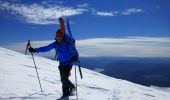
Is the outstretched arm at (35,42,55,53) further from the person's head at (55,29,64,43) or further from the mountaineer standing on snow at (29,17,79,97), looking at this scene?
the person's head at (55,29,64,43)

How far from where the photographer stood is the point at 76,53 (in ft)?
27.1

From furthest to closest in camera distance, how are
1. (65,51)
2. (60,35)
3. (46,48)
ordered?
(46,48)
(65,51)
(60,35)

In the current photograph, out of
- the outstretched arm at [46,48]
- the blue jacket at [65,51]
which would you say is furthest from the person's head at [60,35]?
the outstretched arm at [46,48]

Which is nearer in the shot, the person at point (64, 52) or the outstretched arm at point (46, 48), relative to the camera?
the person at point (64, 52)

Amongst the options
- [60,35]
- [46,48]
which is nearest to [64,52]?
[60,35]

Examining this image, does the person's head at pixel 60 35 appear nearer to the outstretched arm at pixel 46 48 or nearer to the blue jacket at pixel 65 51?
the blue jacket at pixel 65 51

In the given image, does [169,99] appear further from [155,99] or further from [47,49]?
[47,49]

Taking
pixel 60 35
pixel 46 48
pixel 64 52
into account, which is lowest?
pixel 64 52

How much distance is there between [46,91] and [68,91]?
3.36ft

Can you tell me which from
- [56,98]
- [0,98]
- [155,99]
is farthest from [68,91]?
[155,99]

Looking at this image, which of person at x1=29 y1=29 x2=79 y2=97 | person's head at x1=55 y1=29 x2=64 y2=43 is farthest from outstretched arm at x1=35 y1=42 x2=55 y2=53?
person's head at x1=55 y1=29 x2=64 y2=43

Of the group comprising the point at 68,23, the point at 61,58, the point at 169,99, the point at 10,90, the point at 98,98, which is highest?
the point at 68,23

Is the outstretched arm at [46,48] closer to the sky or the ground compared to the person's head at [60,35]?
closer to the ground

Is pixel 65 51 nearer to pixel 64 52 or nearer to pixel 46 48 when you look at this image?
pixel 64 52
